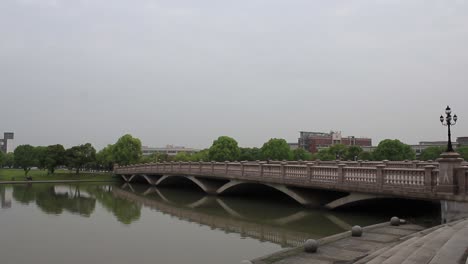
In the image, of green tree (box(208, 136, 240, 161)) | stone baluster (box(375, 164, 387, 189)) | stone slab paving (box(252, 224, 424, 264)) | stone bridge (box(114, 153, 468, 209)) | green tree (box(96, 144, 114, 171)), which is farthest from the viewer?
green tree (box(96, 144, 114, 171))

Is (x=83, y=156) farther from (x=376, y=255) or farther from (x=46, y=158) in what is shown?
(x=376, y=255)

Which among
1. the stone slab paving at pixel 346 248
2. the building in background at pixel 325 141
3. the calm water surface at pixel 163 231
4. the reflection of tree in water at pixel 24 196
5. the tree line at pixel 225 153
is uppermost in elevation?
the building in background at pixel 325 141

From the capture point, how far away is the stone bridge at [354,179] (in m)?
13.1

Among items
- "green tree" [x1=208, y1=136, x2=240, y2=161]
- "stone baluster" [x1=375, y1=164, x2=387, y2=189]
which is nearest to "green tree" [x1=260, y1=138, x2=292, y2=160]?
"green tree" [x1=208, y1=136, x2=240, y2=161]

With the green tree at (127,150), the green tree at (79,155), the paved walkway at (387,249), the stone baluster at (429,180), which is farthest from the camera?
the green tree at (127,150)

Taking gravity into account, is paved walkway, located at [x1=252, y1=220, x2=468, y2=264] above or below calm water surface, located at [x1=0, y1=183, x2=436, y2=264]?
above

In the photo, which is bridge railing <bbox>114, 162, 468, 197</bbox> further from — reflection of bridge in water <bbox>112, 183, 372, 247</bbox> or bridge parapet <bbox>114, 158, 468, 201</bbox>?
reflection of bridge in water <bbox>112, 183, 372, 247</bbox>

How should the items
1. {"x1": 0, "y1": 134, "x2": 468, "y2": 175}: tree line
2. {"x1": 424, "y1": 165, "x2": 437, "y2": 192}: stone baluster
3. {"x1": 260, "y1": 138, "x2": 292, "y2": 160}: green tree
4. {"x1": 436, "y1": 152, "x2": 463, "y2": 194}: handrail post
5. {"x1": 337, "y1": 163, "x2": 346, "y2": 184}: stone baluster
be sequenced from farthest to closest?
{"x1": 260, "y1": 138, "x2": 292, "y2": 160}: green tree, {"x1": 0, "y1": 134, "x2": 468, "y2": 175}: tree line, {"x1": 337, "y1": 163, "x2": 346, "y2": 184}: stone baluster, {"x1": 424, "y1": 165, "x2": 437, "y2": 192}: stone baluster, {"x1": 436, "y1": 152, "x2": 463, "y2": 194}: handrail post

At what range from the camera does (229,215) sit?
21.0 m

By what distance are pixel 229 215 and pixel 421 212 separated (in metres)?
9.22

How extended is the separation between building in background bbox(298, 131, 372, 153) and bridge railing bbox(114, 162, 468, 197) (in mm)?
92574

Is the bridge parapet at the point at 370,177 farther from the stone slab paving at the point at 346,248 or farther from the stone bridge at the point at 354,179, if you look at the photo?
the stone slab paving at the point at 346,248

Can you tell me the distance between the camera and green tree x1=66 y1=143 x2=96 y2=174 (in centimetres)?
6197

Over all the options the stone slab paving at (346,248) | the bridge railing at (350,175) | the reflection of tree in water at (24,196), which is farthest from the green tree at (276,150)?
the stone slab paving at (346,248)
